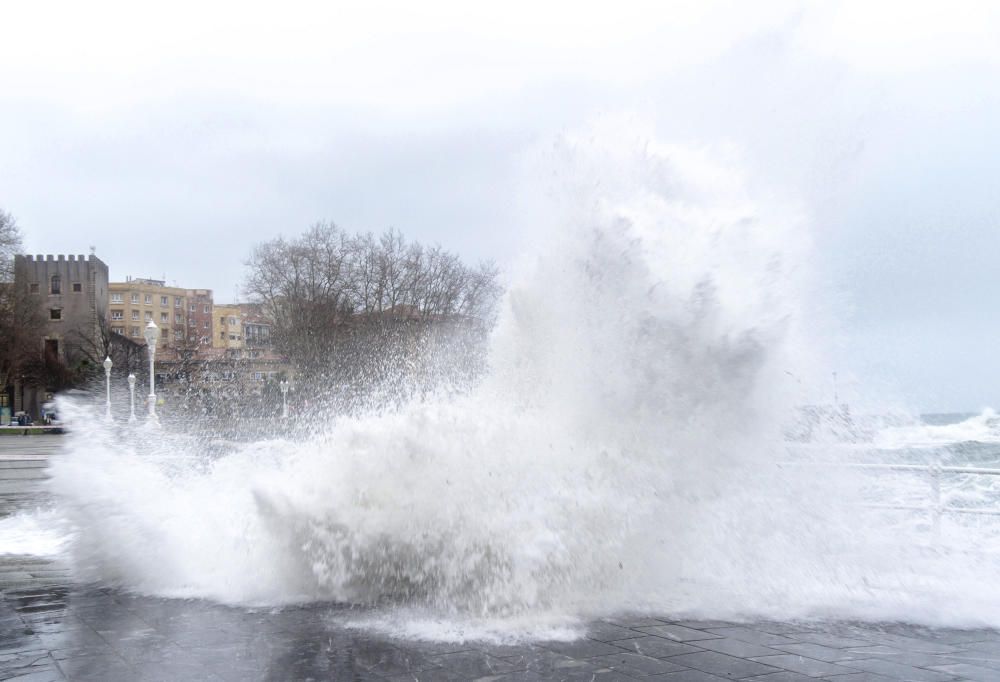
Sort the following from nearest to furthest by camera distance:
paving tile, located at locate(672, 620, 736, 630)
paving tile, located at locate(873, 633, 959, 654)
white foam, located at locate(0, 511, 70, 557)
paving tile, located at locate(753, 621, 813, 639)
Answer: paving tile, located at locate(873, 633, 959, 654)
paving tile, located at locate(753, 621, 813, 639)
paving tile, located at locate(672, 620, 736, 630)
white foam, located at locate(0, 511, 70, 557)

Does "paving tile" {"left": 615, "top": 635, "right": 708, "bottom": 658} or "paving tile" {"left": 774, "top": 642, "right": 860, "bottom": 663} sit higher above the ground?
"paving tile" {"left": 615, "top": 635, "right": 708, "bottom": 658}

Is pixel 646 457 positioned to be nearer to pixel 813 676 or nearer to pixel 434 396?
pixel 434 396

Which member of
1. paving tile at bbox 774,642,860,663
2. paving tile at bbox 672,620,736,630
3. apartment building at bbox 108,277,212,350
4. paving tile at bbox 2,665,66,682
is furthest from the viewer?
apartment building at bbox 108,277,212,350

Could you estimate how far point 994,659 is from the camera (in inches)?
218

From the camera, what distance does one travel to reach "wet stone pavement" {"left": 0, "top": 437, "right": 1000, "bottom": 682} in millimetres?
5125

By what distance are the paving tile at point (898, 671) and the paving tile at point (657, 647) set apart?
0.91 metres

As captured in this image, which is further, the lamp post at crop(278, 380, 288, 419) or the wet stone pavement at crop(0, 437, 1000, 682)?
the lamp post at crop(278, 380, 288, 419)

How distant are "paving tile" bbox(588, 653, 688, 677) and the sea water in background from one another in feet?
2.27

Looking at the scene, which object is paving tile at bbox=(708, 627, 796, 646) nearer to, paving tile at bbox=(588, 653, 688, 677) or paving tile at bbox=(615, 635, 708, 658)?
paving tile at bbox=(615, 635, 708, 658)

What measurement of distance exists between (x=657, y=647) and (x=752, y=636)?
74 cm

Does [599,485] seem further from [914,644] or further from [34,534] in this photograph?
[34,534]

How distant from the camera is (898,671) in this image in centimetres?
521

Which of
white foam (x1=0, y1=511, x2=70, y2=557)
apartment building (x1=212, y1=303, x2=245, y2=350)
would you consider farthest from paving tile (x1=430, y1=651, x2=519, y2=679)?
apartment building (x1=212, y1=303, x2=245, y2=350)

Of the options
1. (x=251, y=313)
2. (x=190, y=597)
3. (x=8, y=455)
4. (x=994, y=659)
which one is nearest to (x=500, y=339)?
(x=190, y=597)
